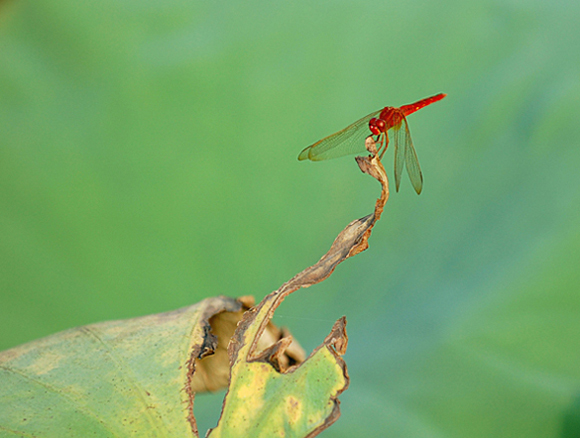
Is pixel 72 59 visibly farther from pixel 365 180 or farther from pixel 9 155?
pixel 365 180

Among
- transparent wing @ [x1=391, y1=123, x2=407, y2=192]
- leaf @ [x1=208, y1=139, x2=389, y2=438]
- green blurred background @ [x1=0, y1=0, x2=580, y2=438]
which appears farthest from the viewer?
transparent wing @ [x1=391, y1=123, x2=407, y2=192]

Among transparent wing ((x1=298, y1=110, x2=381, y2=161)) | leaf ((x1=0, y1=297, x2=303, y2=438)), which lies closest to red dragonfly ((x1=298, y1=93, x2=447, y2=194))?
transparent wing ((x1=298, y1=110, x2=381, y2=161))

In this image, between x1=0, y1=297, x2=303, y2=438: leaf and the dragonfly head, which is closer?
x1=0, y1=297, x2=303, y2=438: leaf

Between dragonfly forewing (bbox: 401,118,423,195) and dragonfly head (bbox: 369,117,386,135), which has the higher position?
dragonfly head (bbox: 369,117,386,135)

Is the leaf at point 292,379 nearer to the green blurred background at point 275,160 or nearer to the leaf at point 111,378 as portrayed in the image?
the leaf at point 111,378

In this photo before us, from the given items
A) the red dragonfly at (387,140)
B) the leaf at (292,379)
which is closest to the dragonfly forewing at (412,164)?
the red dragonfly at (387,140)

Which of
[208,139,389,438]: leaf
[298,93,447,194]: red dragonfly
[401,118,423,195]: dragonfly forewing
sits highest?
[298,93,447,194]: red dragonfly

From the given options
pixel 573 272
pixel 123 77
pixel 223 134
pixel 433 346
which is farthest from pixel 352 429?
pixel 123 77

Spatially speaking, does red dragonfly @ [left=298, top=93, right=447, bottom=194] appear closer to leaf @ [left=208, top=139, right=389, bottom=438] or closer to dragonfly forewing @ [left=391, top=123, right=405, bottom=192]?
dragonfly forewing @ [left=391, top=123, right=405, bottom=192]
